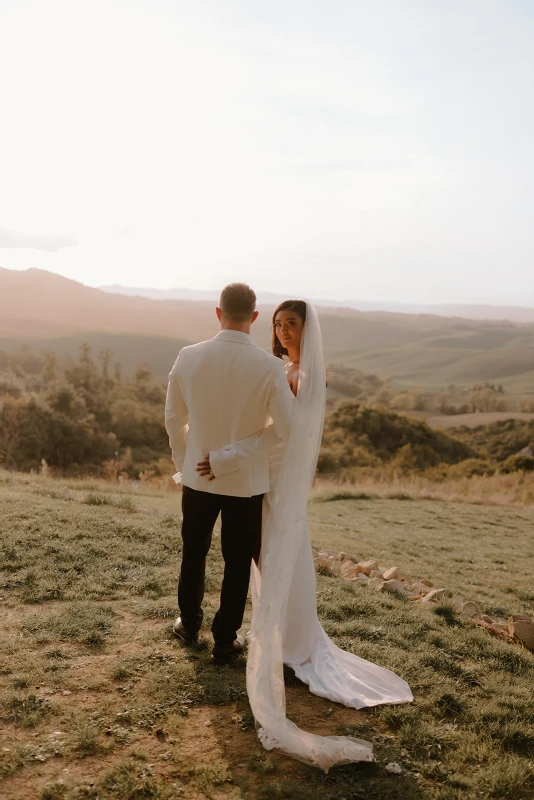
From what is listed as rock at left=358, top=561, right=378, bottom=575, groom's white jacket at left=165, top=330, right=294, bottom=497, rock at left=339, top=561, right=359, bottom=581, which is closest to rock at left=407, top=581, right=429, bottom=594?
rock at left=358, top=561, right=378, bottom=575

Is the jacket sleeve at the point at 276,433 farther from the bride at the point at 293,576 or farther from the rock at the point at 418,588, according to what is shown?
the rock at the point at 418,588

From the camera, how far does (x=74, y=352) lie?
67.4 m

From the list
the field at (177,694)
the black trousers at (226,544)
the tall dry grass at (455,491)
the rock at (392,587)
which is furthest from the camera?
the tall dry grass at (455,491)

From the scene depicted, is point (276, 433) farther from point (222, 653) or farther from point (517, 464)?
point (517, 464)

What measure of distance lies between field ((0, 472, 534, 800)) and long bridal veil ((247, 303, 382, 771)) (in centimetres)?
11

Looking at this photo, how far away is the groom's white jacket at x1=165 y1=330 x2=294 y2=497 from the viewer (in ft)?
13.2

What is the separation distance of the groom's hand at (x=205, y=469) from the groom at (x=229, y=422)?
56mm

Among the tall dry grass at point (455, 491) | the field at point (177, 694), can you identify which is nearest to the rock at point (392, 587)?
the field at point (177, 694)

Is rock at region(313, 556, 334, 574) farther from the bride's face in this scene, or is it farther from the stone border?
the bride's face

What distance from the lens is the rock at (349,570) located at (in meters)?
7.10

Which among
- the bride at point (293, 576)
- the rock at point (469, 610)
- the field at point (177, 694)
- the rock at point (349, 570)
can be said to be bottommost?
the rock at point (349, 570)

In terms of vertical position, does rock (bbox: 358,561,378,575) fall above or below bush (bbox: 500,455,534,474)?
above

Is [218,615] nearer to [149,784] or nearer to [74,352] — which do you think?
[149,784]

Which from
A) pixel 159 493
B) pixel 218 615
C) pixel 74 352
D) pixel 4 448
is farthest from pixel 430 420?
pixel 218 615
